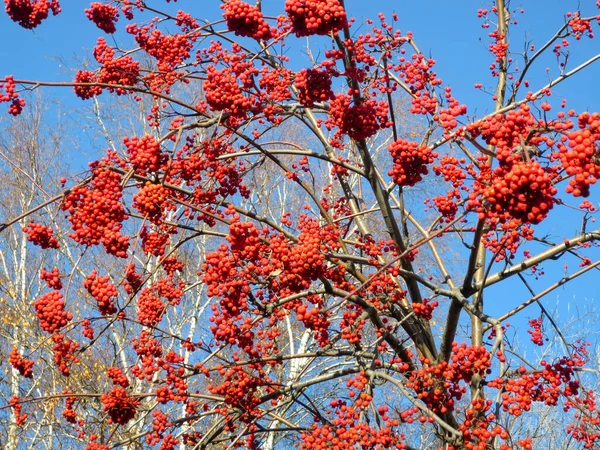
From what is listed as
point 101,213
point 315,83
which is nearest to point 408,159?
point 315,83

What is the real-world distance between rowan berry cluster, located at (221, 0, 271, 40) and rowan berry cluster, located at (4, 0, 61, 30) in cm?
189

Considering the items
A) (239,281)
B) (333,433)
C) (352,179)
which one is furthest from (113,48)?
(352,179)

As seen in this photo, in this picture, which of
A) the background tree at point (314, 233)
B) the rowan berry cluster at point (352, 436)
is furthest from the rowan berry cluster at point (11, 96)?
the rowan berry cluster at point (352, 436)

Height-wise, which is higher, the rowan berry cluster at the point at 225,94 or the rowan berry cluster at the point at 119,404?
the rowan berry cluster at the point at 225,94

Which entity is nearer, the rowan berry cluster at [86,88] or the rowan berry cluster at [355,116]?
the rowan berry cluster at [355,116]

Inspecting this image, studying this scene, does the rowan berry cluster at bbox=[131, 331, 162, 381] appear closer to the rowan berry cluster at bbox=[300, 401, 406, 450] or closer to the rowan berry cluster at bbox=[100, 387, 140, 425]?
the rowan berry cluster at bbox=[100, 387, 140, 425]

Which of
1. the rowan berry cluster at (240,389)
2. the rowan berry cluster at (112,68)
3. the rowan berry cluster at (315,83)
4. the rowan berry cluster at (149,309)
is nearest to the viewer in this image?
the rowan berry cluster at (315,83)

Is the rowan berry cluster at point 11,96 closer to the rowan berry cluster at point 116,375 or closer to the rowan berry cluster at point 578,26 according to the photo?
the rowan berry cluster at point 116,375

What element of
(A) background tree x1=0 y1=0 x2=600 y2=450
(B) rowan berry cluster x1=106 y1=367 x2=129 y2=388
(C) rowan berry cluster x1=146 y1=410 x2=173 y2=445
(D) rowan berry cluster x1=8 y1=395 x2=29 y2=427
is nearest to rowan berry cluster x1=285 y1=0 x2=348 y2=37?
(A) background tree x1=0 y1=0 x2=600 y2=450

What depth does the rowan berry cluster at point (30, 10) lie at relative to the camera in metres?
5.20

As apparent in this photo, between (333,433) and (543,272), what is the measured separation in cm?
264

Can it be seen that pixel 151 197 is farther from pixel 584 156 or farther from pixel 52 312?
pixel 584 156

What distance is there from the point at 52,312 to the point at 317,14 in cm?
228

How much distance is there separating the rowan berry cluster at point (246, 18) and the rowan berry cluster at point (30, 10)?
1.89m
